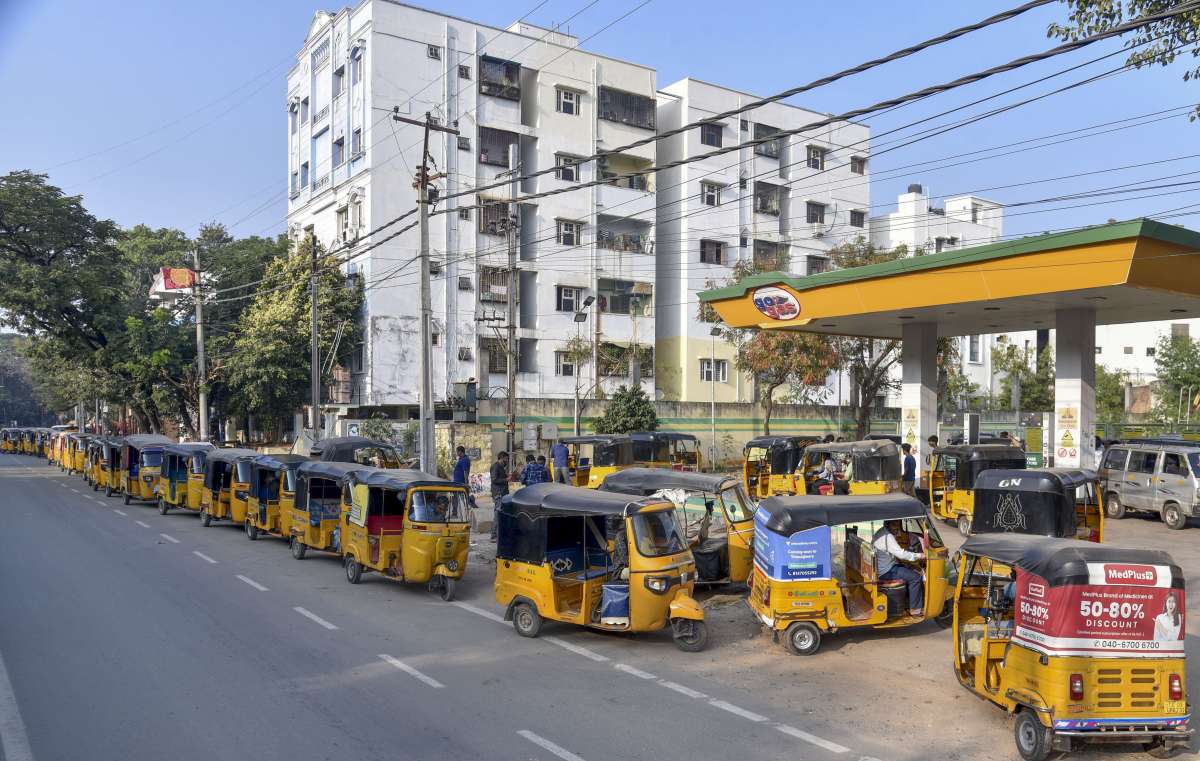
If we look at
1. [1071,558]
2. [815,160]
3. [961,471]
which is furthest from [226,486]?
[815,160]

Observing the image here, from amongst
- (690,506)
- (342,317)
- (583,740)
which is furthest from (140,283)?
(583,740)

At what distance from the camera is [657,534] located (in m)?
11.5

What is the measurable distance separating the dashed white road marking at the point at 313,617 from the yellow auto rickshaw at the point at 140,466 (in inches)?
698

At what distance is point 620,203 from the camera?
4419 cm

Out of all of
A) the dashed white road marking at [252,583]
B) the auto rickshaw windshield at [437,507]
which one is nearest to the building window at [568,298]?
the dashed white road marking at [252,583]

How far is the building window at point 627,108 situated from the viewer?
4406cm

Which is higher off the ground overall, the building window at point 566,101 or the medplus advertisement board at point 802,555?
the building window at point 566,101

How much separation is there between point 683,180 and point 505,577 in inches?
1484

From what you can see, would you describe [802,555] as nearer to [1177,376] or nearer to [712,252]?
[712,252]

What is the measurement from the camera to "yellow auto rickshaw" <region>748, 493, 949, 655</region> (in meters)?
11.0

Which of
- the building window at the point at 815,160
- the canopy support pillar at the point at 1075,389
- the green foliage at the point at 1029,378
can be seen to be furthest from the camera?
the green foliage at the point at 1029,378

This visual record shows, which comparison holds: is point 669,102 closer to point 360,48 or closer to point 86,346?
point 360,48

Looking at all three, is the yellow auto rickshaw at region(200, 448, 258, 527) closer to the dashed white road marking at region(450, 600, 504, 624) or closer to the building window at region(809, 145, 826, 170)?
the dashed white road marking at region(450, 600, 504, 624)

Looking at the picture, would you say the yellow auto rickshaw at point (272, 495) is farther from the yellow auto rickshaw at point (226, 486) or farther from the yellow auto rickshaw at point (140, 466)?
the yellow auto rickshaw at point (140, 466)
